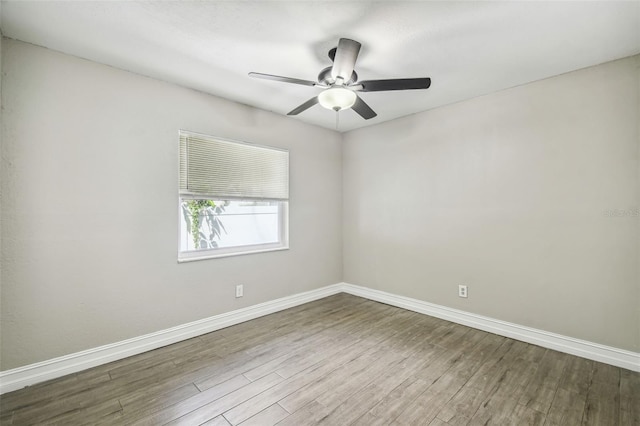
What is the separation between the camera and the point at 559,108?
2504 mm

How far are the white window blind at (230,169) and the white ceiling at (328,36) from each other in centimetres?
62

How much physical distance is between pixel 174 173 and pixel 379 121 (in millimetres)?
2605

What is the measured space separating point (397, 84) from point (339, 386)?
2.18m

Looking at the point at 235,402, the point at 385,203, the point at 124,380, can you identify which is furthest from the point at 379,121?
the point at 124,380

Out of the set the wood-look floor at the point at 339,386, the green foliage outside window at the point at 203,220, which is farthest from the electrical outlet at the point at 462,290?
the green foliage outside window at the point at 203,220

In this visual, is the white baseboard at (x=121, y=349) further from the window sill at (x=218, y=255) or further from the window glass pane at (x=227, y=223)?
the window glass pane at (x=227, y=223)

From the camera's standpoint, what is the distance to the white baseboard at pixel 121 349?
1963 millimetres

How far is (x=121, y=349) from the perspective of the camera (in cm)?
235

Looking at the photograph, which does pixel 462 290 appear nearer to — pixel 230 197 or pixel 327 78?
pixel 327 78

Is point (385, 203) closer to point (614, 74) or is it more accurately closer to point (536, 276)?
point (536, 276)

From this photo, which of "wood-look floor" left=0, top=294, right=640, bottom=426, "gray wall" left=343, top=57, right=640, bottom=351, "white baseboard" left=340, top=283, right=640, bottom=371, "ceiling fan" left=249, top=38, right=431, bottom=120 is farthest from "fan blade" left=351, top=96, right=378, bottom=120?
"white baseboard" left=340, top=283, right=640, bottom=371

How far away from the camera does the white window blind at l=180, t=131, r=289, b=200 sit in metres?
2.76

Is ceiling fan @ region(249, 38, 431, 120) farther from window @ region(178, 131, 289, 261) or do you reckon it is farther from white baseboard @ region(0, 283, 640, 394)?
white baseboard @ region(0, 283, 640, 394)

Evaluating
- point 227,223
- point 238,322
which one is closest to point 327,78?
point 227,223
